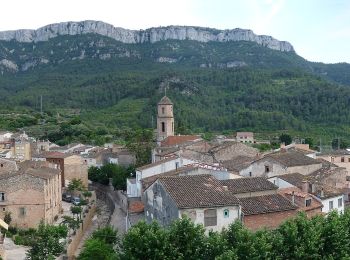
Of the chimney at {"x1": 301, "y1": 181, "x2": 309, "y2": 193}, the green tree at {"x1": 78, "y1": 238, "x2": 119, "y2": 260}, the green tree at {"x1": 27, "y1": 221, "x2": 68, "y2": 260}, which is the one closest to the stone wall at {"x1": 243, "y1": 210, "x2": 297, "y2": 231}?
the chimney at {"x1": 301, "y1": 181, "x2": 309, "y2": 193}

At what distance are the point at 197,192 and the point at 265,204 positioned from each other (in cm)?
425

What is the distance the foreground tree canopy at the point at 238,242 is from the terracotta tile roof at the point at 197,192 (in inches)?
165

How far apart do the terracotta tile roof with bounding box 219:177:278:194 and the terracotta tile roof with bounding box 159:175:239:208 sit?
6.29 ft

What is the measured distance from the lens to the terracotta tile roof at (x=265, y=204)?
29812 millimetres

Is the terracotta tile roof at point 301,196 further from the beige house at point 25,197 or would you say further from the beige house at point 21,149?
the beige house at point 21,149

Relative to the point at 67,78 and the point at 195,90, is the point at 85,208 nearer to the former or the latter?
the point at 195,90

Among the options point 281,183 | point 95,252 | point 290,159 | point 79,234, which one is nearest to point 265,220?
point 281,183

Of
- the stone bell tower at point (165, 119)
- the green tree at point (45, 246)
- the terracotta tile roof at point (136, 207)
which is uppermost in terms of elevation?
the stone bell tower at point (165, 119)

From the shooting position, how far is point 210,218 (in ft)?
94.3

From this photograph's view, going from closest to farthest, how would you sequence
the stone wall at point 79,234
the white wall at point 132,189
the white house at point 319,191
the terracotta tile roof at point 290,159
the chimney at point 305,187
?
the white house at point 319,191
the chimney at point 305,187
the stone wall at point 79,234
the terracotta tile roof at point 290,159
the white wall at point 132,189

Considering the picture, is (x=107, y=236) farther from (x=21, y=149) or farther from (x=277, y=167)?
(x=21, y=149)

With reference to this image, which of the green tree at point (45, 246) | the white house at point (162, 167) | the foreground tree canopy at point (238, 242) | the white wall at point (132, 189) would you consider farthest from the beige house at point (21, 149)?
the foreground tree canopy at point (238, 242)

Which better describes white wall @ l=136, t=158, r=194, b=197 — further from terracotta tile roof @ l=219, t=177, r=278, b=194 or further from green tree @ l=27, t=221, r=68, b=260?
green tree @ l=27, t=221, r=68, b=260

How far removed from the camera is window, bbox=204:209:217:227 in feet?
93.8
